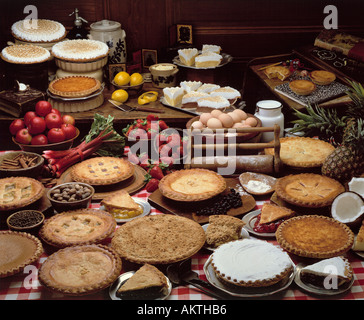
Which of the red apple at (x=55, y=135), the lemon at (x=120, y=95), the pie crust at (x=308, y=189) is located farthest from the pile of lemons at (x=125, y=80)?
the pie crust at (x=308, y=189)

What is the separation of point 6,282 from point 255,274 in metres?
1.37

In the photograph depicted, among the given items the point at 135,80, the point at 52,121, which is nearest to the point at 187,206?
the point at 52,121

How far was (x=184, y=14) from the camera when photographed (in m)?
6.30

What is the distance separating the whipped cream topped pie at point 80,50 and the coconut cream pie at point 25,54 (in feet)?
0.52

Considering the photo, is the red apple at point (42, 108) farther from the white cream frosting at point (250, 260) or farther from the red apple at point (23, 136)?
the white cream frosting at point (250, 260)

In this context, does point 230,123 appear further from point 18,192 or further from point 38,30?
point 38,30

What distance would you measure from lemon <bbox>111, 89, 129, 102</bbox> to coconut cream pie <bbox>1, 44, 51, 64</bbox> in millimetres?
812

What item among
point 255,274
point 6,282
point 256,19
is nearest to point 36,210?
point 6,282

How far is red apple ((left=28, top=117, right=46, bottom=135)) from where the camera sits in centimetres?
422

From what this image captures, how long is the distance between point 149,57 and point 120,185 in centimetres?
292

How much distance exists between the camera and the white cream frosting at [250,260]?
2.67 meters

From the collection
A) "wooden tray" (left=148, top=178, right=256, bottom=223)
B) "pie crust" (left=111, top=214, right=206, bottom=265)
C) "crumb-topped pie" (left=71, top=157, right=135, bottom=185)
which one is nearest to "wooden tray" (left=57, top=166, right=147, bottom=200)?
"crumb-topped pie" (left=71, top=157, right=135, bottom=185)

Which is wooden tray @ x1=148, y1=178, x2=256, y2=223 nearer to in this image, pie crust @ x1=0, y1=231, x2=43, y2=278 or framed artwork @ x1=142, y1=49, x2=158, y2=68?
pie crust @ x1=0, y1=231, x2=43, y2=278

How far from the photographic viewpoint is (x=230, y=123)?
421cm
